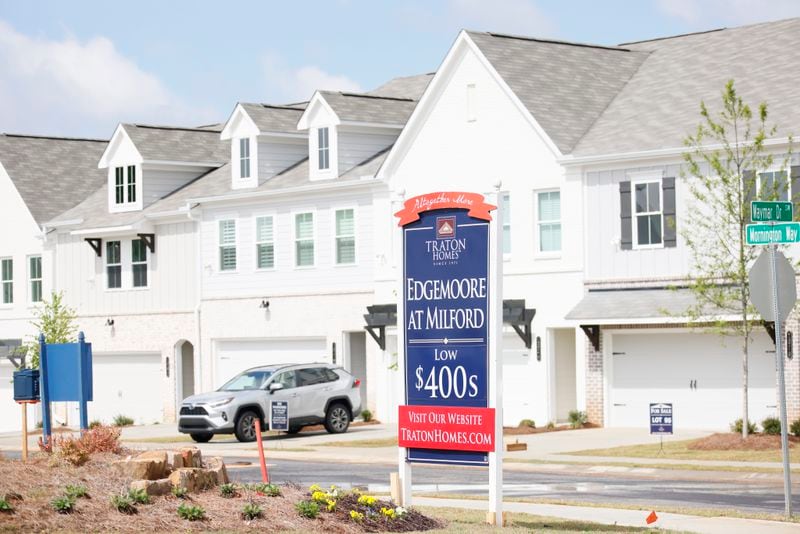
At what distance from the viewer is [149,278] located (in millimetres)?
46562

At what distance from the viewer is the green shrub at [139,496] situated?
14633mm

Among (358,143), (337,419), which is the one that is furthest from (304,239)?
(337,419)

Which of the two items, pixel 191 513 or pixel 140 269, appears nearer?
pixel 191 513

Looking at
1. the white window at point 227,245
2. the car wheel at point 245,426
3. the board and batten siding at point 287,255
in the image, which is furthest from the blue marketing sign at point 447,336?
the white window at point 227,245

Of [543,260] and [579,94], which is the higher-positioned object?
[579,94]

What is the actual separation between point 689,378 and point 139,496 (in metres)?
20.9

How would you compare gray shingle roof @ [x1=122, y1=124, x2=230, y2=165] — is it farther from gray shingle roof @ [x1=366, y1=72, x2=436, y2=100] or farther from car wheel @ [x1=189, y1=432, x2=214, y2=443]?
car wheel @ [x1=189, y1=432, x2=214, y2=443]

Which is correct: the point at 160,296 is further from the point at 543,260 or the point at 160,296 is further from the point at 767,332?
the point at 767,332

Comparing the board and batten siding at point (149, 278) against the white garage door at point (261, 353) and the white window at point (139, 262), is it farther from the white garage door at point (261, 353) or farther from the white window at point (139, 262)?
the white garage door at point (261, 353)

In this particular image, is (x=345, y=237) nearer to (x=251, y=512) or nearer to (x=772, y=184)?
(x=772, y=184)

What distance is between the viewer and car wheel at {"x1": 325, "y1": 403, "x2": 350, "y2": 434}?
116ft

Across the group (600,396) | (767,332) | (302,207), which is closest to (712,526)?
(767,332)

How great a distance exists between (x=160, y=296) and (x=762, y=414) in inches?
835

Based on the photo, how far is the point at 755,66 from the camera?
35.9 meters
